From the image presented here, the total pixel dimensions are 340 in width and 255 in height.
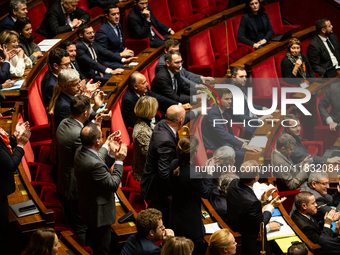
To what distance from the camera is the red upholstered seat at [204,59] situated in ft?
8.80

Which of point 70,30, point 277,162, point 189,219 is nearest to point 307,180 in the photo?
point 277,162

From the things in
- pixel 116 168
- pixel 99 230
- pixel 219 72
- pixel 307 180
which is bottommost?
pixel 307 180

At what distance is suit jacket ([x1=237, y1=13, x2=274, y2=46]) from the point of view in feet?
9.77

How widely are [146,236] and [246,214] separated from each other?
0.34m

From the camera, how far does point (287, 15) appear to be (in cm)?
360

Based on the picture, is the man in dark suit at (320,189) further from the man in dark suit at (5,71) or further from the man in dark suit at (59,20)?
the man in dark suit at (59,20)

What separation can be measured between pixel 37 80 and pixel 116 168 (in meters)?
0.93

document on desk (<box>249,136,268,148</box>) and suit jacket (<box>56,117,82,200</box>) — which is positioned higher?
suit jacket (<box>56,117,82,200</box>)

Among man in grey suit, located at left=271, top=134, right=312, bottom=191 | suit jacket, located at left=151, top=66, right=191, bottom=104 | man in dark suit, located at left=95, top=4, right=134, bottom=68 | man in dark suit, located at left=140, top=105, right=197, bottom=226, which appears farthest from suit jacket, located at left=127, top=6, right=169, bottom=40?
man in dark suit, located at left=140, top=105, right=197, bottom=226

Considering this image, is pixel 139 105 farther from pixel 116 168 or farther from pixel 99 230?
pixel 99 230

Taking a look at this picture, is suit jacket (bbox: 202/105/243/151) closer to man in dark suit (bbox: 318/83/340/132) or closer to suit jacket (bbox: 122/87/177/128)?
suit jacket (bbox: 122/87/177/128)

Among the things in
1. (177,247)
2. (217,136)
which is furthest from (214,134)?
(177,247)

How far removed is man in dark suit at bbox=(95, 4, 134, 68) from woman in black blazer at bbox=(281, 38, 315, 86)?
911mm

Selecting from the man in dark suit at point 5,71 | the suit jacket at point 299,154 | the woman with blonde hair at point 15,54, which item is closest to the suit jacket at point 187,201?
the suit jacket at point 299,154
